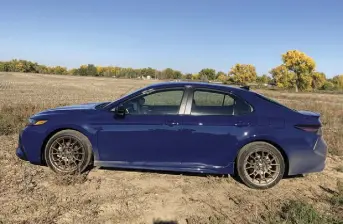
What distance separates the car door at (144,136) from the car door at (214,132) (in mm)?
169

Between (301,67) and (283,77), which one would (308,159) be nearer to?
(283,77)

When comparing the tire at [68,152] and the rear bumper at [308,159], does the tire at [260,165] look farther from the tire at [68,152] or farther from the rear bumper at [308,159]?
the tire at [68,152]

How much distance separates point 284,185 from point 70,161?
3.44 m

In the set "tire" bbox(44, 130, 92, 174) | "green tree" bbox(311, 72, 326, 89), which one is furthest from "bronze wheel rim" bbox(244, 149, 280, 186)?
"green tree" bbox(311, 72, 326, 89)

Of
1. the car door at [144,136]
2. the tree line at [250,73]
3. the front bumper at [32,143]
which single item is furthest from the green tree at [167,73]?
the car door at [144,136]

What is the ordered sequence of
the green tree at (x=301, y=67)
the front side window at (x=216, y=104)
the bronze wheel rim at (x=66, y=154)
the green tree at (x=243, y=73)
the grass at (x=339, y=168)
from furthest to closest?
the green tree at (x=243, y=73) < the green tree at (x=301, y=67) < the grass at (x=339, y=168) < the bronze wheel rim at (x=66, y=154) < the front side window at (x=216, y=104)

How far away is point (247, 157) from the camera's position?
4883mm

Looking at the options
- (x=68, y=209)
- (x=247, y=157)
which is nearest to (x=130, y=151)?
(x=68, y=209)

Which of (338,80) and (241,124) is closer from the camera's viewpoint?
(241,124)

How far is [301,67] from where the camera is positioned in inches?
3519

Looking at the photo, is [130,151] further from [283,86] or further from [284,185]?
[283,86]

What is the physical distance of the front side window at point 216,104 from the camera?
16.3 feet

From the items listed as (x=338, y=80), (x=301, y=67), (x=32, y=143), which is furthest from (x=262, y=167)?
(x=338, y=80)

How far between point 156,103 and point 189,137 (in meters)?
0.87
